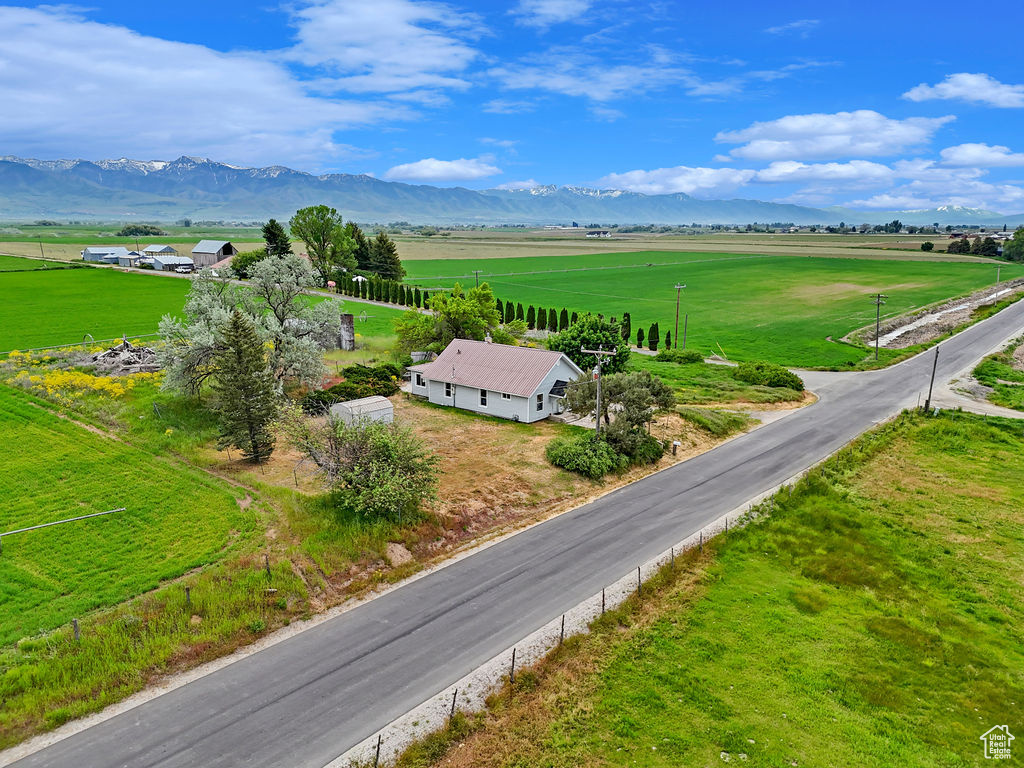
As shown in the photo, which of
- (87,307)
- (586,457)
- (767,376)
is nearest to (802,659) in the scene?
(586,457)

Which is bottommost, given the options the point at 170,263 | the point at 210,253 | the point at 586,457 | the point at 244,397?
the point at 586,457

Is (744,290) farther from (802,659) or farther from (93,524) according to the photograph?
(93,524)

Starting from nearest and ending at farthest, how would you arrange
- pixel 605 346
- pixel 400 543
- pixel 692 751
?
pixel 692 751, pixel 400 543, pixel 605 346

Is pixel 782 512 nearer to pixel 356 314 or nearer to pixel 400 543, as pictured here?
pixel 400 543

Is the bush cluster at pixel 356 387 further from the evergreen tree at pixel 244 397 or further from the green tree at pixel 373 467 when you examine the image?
the green tree at pixel 373 467

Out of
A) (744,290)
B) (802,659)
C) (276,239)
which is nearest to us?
(802,659)

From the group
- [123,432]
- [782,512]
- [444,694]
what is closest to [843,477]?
[782,512]
